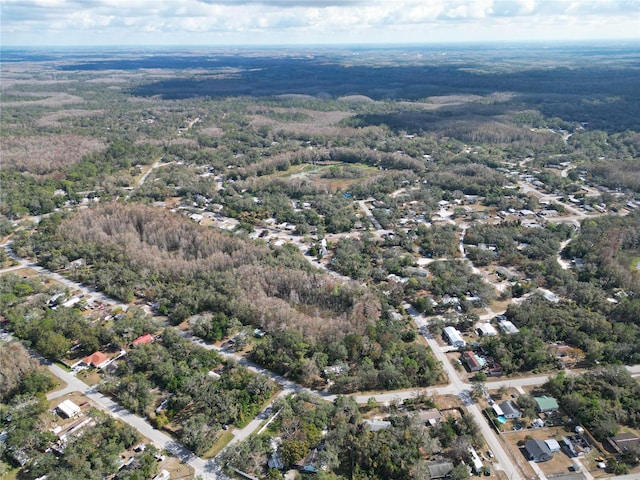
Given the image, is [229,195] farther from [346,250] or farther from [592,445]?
[592,445]

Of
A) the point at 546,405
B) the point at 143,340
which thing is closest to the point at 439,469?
the point at 546,405

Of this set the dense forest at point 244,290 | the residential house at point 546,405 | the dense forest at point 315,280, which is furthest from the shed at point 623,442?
the dense forest at point 244,290

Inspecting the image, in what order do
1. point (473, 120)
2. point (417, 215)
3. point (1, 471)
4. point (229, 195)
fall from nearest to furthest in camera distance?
point (1, 471), point (417, 215), point (229, 195), point (473, 120)

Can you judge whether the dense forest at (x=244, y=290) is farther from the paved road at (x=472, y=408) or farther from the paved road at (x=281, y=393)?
the paved road at (x=472, y=408)

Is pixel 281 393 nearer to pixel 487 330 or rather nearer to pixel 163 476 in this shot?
pixel 163 476

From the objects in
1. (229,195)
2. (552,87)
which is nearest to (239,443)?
(229,195)

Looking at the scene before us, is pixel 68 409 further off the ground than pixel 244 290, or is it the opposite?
pixel 244 290

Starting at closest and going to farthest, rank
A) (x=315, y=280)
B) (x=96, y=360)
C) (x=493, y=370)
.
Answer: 1. (x=493, y=370)
2. (x=96, y=360)
3. (x=315, y=280)
